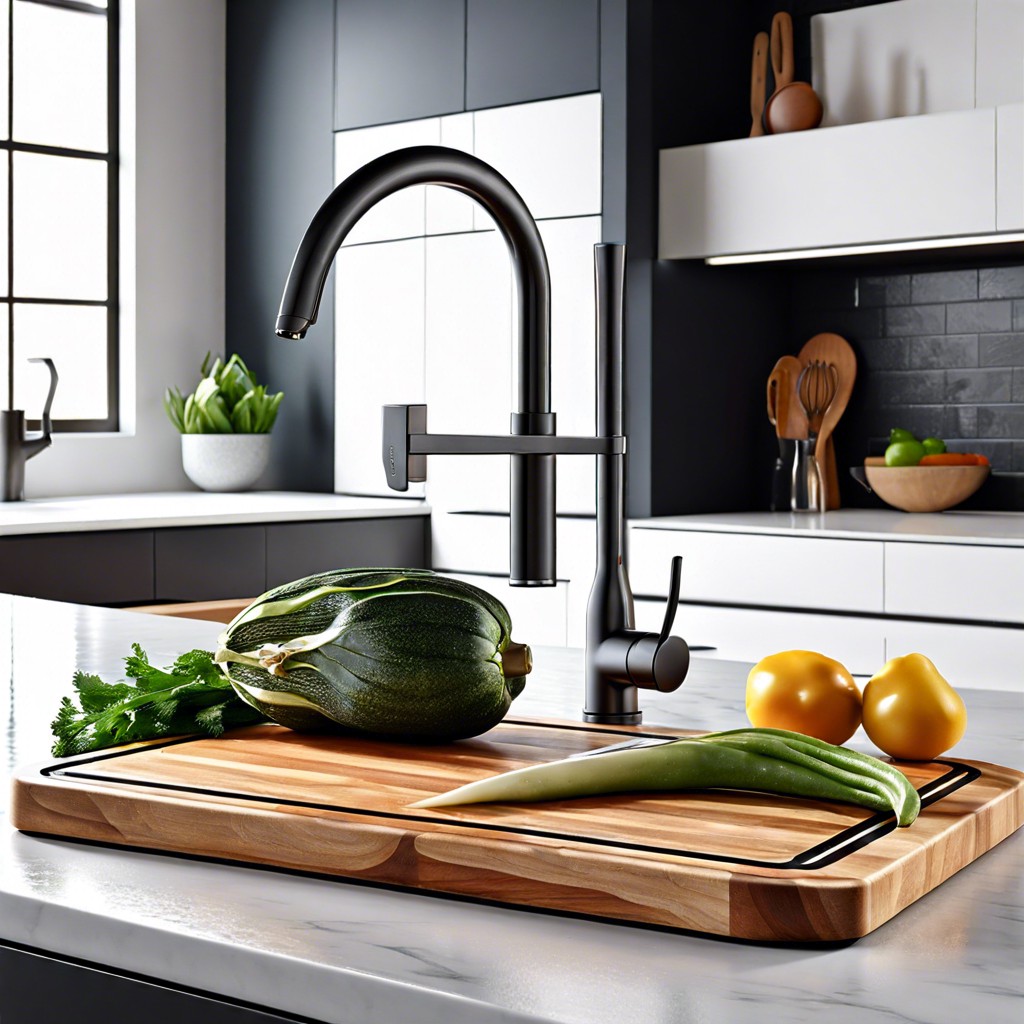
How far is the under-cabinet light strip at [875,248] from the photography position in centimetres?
345

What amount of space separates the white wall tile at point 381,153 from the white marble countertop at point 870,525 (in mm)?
1168

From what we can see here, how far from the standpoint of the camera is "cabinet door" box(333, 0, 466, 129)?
164 inches

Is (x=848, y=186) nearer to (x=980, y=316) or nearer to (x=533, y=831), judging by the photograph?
(x=980, y=316)

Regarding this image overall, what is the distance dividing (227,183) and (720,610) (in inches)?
93.8

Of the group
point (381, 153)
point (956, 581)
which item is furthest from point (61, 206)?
point (956, 581)

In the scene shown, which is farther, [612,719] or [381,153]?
[381,153]

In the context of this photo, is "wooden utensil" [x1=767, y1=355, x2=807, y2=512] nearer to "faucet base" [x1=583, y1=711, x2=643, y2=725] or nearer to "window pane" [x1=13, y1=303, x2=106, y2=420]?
"window pane" [x1=13, y1=303, x2=106, y2=420]

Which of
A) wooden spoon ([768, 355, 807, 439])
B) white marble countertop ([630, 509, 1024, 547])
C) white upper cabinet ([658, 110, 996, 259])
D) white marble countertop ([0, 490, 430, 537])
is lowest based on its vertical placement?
white marble countertop ([630, 509, 1024, 547])

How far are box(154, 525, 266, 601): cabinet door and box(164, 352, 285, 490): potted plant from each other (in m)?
0.86

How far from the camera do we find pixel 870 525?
3457mm

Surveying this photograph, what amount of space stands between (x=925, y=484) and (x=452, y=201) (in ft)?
4.95

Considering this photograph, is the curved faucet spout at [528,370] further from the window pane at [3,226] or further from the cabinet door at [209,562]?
the window pane at [3,226]

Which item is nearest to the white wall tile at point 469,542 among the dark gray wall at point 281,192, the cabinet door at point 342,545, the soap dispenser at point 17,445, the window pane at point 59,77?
the cabinet door at point 342,545

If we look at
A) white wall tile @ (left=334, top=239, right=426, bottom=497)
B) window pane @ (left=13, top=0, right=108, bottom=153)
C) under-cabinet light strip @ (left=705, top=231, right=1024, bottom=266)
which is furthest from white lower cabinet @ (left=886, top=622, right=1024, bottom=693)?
window pane @ (left=13, top=0, right=108, bottom=153)
